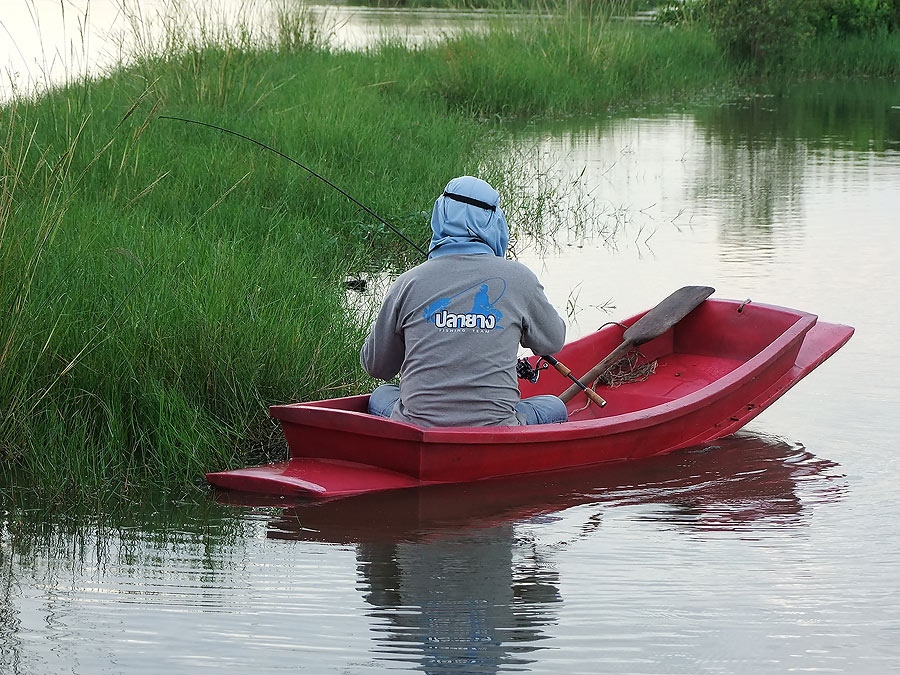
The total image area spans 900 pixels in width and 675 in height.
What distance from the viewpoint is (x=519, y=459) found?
5492 millimetres

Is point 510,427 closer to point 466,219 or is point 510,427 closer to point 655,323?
point 466,219

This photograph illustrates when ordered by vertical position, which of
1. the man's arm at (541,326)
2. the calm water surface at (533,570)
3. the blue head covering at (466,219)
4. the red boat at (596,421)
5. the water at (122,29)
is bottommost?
the calm water surface at (533,570)

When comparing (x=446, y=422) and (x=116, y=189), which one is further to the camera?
(x=116, y=189)

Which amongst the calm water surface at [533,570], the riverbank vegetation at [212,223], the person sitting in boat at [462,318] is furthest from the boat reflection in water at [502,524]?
the riverbank vegetation at [212,223]

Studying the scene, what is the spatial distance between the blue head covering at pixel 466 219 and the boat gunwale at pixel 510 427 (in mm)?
727

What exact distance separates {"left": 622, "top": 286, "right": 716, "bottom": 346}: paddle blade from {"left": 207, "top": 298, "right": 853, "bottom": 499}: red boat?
13 centimetres

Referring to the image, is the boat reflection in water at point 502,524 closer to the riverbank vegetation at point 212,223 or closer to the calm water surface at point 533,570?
the calm water surface at point 533,570

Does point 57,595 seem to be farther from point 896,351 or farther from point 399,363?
point 896,351

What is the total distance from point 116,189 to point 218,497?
3.28 meters

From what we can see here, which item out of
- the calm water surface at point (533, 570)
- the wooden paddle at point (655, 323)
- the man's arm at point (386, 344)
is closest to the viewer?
the calm water surface at point (533, 570)

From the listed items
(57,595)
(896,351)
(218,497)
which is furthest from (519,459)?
(896,351)

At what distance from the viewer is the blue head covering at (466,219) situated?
203 inches

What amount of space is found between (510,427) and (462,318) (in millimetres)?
525

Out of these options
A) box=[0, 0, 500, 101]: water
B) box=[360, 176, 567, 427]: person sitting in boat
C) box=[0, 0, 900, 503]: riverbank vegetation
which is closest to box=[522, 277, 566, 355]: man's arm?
box=[360, 176, 567, 427]: person sitting in boat
